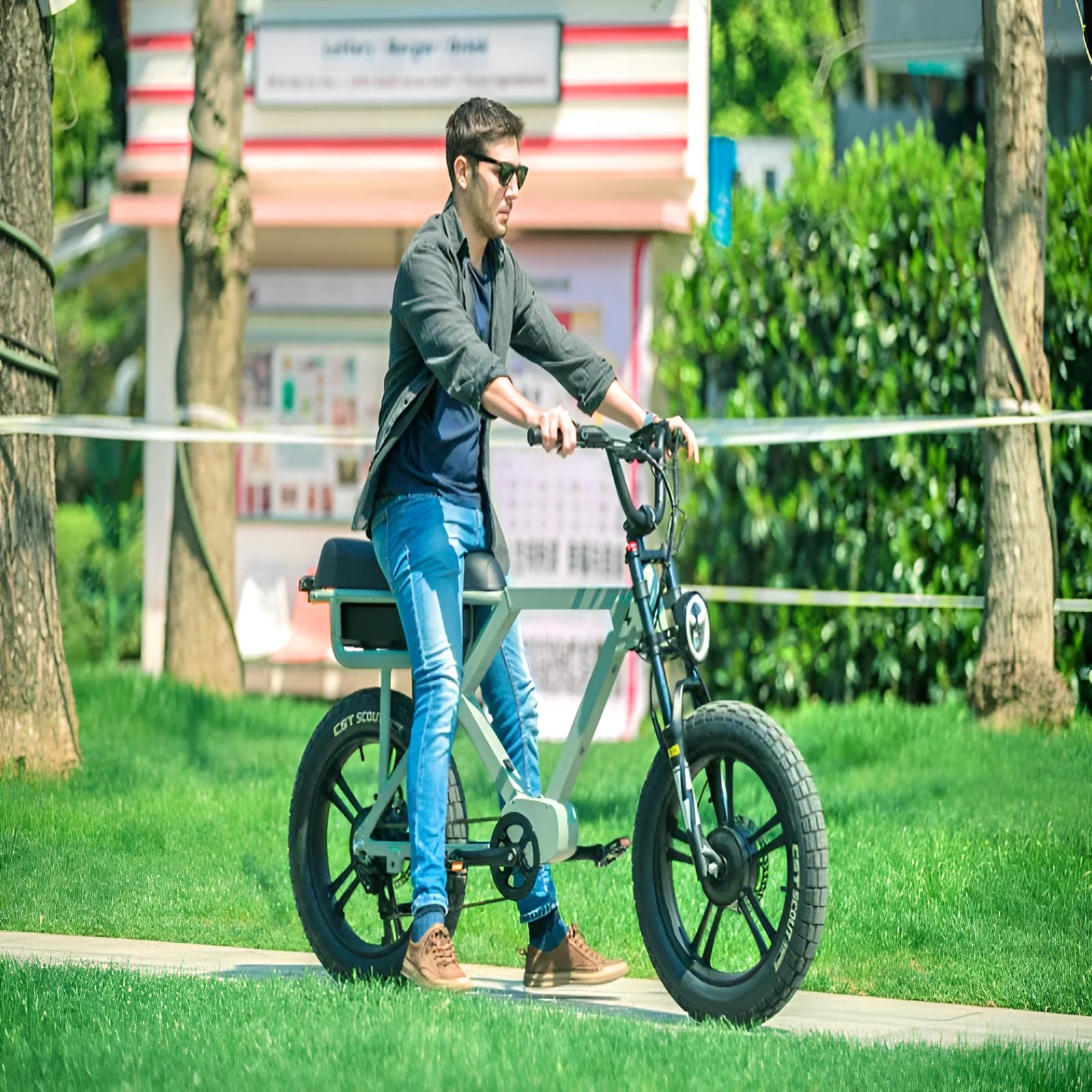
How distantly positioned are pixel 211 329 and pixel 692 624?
268 inches

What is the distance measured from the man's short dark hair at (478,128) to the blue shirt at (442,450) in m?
0.29

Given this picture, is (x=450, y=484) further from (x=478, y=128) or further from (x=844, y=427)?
(x=844, y=427)

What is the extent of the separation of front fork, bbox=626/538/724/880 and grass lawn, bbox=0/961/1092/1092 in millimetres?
421

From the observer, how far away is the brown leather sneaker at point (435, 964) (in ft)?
16.7

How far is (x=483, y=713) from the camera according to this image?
5.39 m

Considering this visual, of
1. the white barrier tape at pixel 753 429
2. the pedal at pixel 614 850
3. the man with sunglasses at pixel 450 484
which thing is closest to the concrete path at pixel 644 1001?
the man with sunglasses at pixel 450 484

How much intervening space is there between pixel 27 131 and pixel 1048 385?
4687mm

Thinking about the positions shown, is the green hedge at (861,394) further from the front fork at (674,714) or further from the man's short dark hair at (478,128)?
the man's short dark hair at (478,128)

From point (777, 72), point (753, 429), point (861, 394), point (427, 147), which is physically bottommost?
point (753, 429)

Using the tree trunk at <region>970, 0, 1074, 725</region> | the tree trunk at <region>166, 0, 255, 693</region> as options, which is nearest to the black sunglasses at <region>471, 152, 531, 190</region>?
the tree trunk at <region>970, 0, 1074, 725</region>

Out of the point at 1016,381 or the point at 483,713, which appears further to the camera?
the point at 1016,381

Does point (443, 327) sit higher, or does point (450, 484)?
point (443, 327)

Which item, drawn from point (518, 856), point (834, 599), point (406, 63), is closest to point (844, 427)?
point (834, 599)

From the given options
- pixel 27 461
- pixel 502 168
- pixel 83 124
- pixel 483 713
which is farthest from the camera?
pixel 83 124
